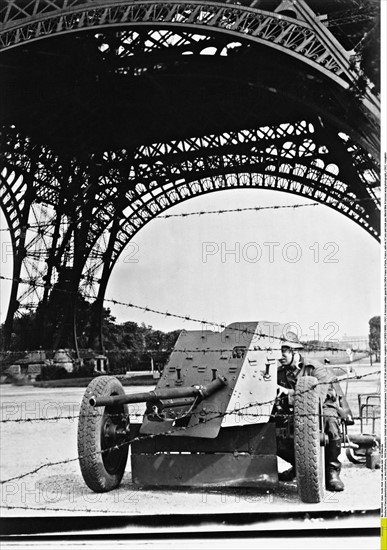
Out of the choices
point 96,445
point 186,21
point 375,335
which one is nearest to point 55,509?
point 96,445

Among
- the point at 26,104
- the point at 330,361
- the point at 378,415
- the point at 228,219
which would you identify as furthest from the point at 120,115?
the point at 378,415

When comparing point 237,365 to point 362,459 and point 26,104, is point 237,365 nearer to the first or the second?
point 362,459

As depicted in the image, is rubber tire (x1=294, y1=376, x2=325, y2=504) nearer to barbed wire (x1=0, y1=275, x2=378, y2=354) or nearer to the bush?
barbed wire (x1=0, y1=275, x2=378, y2=354)

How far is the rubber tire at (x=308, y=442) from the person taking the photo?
4148 millimetres

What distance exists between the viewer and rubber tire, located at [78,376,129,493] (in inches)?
177

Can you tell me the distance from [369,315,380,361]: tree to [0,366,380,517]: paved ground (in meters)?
0.13

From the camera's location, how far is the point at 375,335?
4.64 meters

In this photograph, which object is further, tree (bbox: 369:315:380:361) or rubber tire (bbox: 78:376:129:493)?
tree (bbox: 369:315:380:361)

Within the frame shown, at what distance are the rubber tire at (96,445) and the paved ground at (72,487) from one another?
0.27 ft

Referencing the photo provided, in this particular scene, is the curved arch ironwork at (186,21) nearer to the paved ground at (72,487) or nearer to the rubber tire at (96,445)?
the paved ground at (72,487)

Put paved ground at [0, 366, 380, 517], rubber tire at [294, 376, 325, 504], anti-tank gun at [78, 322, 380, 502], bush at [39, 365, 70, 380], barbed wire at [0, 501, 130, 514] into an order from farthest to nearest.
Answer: bush at [39, 365, 70, 380] → barbed wire at [0, 501, 130, 514] → paved ground at [0, 366, 380, 517] → anti-tank gun at [78, 322, 380, 502] → rubber tire at [294, 376, 325, 504]

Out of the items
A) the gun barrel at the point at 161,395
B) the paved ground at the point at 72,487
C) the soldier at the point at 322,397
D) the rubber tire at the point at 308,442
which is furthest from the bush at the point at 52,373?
the rubber tire at the point at 308,442

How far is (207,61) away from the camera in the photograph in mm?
5102

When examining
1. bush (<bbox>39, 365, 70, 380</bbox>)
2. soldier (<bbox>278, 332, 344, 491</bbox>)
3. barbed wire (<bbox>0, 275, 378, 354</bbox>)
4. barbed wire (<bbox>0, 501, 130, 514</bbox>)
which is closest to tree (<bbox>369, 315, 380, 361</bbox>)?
barbed wire (<bbox>0, 275, 378, 354</bbox>)
